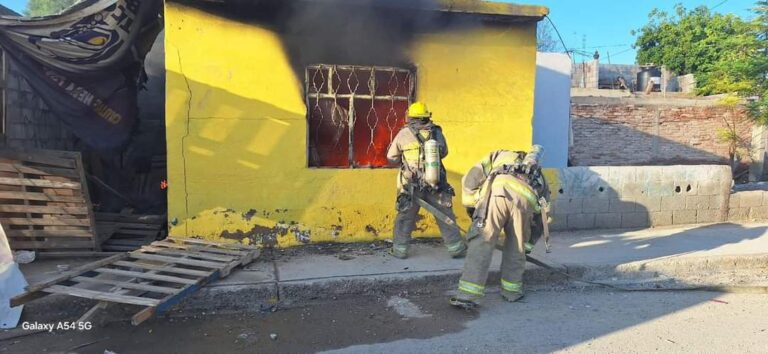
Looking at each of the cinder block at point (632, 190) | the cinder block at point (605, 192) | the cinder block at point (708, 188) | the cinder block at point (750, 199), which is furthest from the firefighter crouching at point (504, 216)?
the cinder block at point (750, 199)

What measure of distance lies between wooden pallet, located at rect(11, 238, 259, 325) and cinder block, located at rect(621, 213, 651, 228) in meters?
5.26

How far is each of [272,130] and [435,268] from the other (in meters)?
2.38

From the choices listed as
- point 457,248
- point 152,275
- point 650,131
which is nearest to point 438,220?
point 457,248

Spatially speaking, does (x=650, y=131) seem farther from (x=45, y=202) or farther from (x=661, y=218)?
(x=45, y=202)

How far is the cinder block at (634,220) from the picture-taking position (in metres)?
7.21

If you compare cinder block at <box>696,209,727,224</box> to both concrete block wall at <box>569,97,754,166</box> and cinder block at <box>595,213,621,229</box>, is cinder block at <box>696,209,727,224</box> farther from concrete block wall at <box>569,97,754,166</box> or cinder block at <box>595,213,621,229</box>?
concrete block wall at <box>569,97,754,166</box>

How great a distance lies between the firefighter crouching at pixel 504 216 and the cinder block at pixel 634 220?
3231 millimetres

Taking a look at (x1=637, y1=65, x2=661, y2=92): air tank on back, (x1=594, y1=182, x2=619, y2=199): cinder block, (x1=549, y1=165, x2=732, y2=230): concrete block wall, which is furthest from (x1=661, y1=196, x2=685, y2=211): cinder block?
(x1=637, y1=65, x2=661, y2=92): air tank on back

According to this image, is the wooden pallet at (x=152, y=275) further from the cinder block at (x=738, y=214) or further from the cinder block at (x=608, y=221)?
the cinder block at (x=738, y=214)

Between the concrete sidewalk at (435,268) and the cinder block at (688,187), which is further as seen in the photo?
the cinder block at (688,187)

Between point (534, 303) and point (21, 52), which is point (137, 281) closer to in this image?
point (21, 52)

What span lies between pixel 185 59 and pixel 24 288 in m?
2.68

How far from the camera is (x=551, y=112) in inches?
330

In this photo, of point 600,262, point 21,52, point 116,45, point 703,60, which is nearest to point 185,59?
point 116,45
